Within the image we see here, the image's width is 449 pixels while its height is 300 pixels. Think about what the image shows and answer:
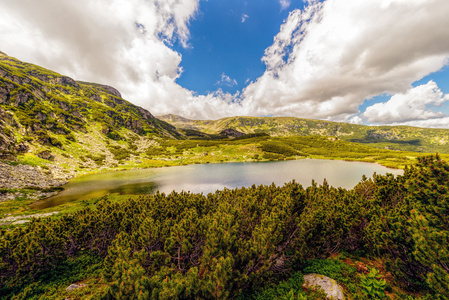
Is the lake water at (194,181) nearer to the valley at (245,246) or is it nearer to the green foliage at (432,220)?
the valley at (245,246)

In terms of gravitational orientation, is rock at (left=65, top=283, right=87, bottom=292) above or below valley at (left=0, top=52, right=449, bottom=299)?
below

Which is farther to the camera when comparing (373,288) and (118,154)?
(118,154)

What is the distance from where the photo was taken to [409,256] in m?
9.20

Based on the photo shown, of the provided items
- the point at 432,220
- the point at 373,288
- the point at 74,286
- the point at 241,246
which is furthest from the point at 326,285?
the point at 74,286

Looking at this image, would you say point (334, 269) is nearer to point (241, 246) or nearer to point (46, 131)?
point (241, 246)

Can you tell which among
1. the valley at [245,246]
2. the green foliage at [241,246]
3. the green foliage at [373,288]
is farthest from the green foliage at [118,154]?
the green foliage at [373,288]

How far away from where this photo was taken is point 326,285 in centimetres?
991

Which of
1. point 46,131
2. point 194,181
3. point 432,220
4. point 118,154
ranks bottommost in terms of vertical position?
point 194,181

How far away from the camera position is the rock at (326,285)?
921 cm

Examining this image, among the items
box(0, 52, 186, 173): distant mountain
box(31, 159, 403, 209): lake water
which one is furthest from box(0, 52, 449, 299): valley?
box(0, 52, 186, 173): distant mountain

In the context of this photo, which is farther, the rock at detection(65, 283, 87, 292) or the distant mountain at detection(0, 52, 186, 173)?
the distant mountain at detection(0, 52, 186, 173)

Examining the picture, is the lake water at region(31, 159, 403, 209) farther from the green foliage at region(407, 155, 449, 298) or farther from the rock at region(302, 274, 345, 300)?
the rock at region(302, 274, 345, 300)

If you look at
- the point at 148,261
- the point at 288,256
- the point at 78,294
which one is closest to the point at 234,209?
the point at 288,256

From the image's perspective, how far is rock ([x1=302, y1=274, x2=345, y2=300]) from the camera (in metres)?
9.21
